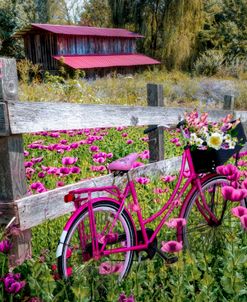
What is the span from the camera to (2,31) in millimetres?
30531

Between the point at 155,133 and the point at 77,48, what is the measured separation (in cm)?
2173

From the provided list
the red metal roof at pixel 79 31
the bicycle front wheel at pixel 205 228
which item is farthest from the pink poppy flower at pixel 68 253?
the red metal roof at pixel 79 31

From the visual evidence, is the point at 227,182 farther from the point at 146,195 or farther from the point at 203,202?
the point at 146,195

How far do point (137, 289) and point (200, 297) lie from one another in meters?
0.31

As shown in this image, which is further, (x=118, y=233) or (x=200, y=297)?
(x=118, y=233)

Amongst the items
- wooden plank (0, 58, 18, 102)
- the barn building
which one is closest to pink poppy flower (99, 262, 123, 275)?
wooden plank (0, 58, 18, 102)

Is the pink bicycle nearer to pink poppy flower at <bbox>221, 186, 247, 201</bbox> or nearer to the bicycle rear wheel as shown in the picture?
the bicycle rear wheel

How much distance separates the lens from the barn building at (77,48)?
24.0 metres

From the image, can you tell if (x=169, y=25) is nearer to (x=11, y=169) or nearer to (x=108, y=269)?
(x=11, y=169)

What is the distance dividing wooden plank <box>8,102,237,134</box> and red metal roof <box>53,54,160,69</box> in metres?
18.3

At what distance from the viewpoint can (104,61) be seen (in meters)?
25.6

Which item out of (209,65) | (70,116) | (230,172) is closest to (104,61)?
(209,65)

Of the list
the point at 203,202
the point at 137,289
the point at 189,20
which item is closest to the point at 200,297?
the point at 137,289

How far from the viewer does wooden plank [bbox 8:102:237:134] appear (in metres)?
2.55
